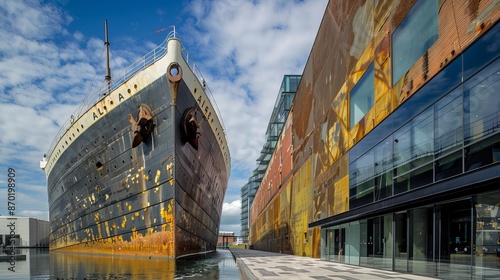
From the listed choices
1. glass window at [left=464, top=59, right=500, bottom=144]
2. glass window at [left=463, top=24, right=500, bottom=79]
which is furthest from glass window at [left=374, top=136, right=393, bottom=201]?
glass window at [left=463, top=24, right=500, bottom=79]

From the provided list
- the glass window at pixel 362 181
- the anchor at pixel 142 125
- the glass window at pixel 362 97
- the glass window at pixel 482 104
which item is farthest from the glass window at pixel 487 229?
the anchor at pixel 142 125

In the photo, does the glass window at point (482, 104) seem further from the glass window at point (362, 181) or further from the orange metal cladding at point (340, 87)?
the glass window at point (362, 181)

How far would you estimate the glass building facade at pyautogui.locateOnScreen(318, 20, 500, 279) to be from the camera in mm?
7398

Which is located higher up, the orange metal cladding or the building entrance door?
the orange metal cladding

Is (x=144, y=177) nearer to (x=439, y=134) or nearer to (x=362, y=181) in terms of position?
(x=362, y=181)

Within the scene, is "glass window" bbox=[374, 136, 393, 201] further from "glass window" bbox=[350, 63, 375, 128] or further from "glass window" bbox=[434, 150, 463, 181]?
"glass window" bbox=[434, 150, 463, 181]

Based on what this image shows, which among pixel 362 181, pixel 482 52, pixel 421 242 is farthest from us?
pixel 362 181

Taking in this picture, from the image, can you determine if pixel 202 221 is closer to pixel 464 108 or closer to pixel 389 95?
pixel 389 95

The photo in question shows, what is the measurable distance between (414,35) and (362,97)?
4477 mm

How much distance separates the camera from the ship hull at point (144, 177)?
1795 centimetres

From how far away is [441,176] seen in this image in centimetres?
896

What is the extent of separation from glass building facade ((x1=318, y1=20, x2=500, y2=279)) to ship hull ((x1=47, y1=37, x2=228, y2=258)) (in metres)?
9.05

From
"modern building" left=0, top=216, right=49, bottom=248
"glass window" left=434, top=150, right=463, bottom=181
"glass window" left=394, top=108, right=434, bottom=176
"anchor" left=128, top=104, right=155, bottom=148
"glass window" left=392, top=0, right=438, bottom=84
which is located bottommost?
"modern building" left=0, top=216, right=49, bottom=248

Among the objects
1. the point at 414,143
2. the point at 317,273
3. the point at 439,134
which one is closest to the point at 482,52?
the point at 439,134
